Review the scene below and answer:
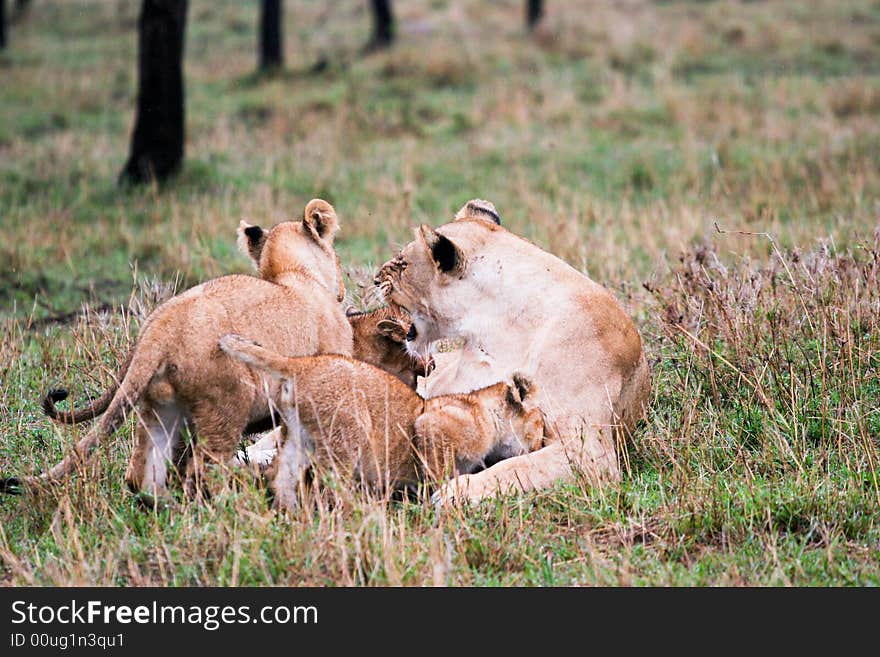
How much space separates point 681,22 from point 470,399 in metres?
21.7

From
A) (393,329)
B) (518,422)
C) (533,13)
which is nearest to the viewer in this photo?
(518,422)

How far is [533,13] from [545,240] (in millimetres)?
16944

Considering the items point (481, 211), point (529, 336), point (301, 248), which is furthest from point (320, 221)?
point (529, 336)

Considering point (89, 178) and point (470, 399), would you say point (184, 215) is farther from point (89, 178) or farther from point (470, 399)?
point (470, 399)

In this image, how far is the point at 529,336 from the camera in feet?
18.1

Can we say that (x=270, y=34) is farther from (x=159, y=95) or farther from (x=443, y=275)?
(x=443, y=275)

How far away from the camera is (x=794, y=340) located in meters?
6.72

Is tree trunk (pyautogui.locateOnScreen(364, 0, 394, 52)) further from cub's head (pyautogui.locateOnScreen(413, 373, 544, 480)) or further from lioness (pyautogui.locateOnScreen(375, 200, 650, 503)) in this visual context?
cub's head (pyautogui.locateOnScreen(413, 373, 544, 480))

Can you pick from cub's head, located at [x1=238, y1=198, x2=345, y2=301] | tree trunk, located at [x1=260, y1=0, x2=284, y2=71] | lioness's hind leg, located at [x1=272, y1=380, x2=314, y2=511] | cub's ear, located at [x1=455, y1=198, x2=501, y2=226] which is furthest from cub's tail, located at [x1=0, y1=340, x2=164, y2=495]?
tree trunk, located at [x1=260, y1=0, x2=284, y2=71]

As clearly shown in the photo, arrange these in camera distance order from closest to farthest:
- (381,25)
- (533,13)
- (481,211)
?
(481,211), (381,25), (533,13)

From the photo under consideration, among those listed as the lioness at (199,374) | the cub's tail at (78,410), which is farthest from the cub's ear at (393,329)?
the cub's tail at (78,410)

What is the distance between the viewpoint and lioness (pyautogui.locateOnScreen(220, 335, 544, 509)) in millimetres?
4789

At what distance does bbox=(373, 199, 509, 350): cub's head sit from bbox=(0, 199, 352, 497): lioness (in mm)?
565
